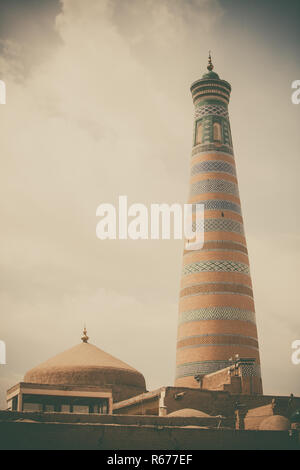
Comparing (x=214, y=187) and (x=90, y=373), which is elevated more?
(x=214, y=187)

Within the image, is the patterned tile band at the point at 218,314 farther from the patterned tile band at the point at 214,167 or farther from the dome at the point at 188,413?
the patterned tile band at the point at 214,167

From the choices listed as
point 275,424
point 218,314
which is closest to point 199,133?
point 218,314

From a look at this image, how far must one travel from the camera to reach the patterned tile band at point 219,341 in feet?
Answer: 87.8

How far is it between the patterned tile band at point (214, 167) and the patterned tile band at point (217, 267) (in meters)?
4.18

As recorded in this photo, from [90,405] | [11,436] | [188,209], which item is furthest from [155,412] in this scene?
[188,209]

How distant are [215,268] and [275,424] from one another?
27.9 feet

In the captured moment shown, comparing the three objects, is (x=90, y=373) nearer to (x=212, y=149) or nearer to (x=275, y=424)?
(x=275, y=424)

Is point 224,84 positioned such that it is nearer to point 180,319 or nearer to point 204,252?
point 204,252

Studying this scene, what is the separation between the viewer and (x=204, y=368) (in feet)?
87.2

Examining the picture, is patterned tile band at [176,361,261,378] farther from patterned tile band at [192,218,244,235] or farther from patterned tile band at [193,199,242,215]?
patterned tile band at [193,199,242,215]

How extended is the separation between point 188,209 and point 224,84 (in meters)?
6.01

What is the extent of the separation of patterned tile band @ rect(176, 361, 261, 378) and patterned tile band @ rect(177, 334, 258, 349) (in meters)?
0.72

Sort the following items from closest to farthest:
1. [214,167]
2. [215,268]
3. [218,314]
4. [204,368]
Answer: [204,368]
[218,314]
[215,268]
[214,167]
